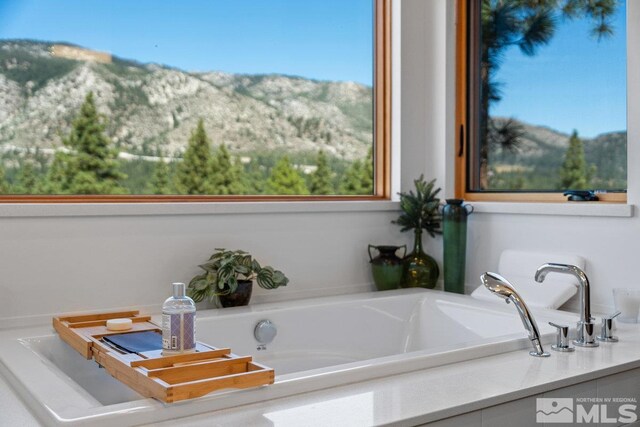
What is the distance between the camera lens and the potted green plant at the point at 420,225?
3.19 meters

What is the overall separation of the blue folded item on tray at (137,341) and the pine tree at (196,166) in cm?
89

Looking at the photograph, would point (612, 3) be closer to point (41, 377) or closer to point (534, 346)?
point (534, 346)

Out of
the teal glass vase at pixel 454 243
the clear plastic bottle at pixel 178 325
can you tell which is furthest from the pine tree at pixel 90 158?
the teal glass vase at pixel 454 243

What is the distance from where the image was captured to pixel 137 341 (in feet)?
6.54

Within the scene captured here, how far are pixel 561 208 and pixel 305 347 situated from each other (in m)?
1.16

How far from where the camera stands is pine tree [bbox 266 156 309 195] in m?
3.11

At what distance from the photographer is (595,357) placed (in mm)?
2004

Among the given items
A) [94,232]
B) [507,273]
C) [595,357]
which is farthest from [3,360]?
[507,273]

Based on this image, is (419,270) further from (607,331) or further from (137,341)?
Result: (137,341)

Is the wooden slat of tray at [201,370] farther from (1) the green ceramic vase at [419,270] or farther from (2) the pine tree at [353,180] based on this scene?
(2) the pine tree at [353,180]

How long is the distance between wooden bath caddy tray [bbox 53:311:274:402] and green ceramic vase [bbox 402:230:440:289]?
1.52 m

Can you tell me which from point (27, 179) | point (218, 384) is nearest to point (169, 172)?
point (27, 179)

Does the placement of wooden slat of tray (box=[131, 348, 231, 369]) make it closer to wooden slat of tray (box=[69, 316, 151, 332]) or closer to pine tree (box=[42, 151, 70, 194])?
wooden slat of tray (box=[69, 316, 151, 332])

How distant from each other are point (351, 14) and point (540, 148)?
1.10 m
